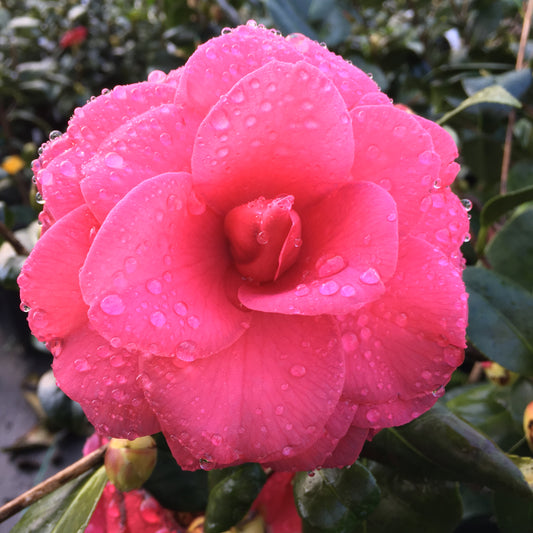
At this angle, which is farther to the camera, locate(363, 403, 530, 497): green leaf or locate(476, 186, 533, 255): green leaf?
locate(476, 186, 533, 255): green leaf

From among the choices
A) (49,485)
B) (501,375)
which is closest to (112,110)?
(49,485)

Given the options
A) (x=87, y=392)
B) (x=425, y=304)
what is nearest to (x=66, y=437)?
(x=87, y=392)

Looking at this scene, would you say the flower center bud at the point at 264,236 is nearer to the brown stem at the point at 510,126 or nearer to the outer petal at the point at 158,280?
the outer petal at the point at 158,280

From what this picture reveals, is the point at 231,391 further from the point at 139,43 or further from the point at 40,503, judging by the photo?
the point at 139,43

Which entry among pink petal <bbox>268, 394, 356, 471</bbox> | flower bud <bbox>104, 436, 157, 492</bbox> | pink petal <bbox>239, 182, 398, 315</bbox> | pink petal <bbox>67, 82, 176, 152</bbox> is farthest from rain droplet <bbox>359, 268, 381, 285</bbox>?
flower bud <bbox>104, 436, 157, 492</bbox>

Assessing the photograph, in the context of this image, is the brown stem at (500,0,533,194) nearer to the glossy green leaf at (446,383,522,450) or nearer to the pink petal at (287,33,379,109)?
the glossy green leaf at (446,383,522,450)

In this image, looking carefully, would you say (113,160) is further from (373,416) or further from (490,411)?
(490,411)
